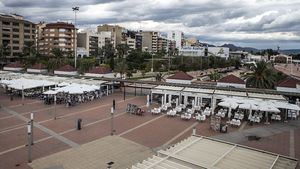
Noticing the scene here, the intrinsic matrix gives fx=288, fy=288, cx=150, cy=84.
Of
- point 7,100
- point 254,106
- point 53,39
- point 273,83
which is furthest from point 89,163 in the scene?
point 53,39

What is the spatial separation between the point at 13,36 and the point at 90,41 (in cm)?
3745

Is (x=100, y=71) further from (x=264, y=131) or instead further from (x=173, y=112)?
(x=264, y=131)

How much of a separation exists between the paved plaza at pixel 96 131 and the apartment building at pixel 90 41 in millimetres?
92775

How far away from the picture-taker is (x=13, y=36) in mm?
97688

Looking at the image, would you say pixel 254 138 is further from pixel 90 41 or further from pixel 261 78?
pixel 90 41

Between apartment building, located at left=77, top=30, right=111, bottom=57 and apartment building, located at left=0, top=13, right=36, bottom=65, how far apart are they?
22.6m

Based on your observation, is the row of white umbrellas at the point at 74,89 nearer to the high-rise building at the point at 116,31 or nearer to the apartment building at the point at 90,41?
the apartment building at the point at 90,41

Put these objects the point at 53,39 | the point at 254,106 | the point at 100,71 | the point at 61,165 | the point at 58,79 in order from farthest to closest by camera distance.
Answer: the point at 53,39
the point at 100,71
the point at 58,79
the point at 254,106
the point at 61,165

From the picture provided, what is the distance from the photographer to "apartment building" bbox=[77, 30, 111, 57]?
126 meters

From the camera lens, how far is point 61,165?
16484 millimetres

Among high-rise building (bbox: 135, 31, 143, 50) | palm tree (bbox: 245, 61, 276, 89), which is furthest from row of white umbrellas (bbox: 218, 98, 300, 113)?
high-rise building (bbox: 135, 31, 143, 50)

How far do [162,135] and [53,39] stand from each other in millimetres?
94688

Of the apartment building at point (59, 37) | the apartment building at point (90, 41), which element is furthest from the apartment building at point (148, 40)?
the apartment building at point (59, 37)

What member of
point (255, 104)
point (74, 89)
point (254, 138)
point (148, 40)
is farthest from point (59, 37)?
point (254, 138)
